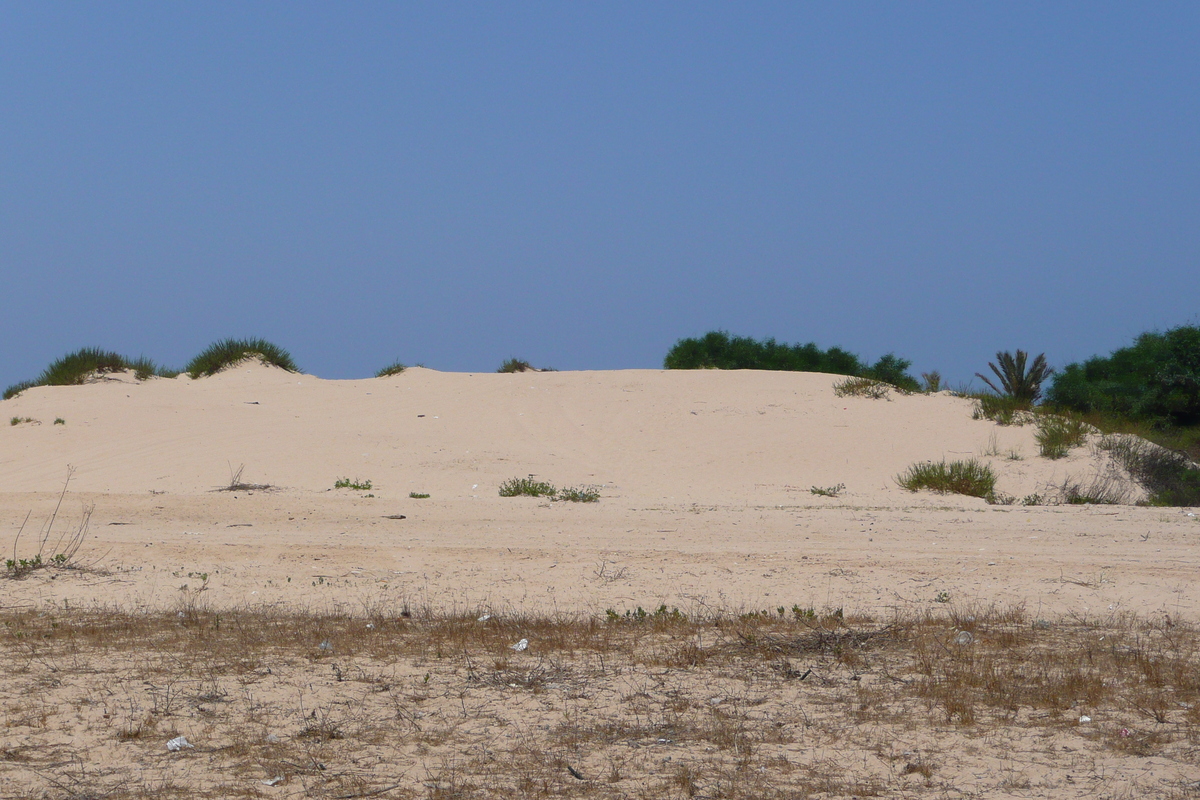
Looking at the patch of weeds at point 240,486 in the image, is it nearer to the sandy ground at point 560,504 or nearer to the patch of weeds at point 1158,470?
the sandy ground at point 560,504

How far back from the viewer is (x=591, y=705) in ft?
18.0

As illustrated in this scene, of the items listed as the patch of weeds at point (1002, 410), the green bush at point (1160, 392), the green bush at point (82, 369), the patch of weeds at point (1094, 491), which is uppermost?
the green bush at point (1160, 392)

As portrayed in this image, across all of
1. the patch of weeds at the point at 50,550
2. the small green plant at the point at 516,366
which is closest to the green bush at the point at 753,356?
the small green plant at the point at 516,366

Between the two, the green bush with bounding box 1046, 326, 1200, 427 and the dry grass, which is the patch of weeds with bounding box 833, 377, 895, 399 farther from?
the dry grass

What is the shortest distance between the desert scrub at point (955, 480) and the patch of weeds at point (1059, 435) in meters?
1.40

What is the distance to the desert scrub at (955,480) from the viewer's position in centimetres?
1456

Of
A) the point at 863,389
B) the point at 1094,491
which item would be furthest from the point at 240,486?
the point at 863,389

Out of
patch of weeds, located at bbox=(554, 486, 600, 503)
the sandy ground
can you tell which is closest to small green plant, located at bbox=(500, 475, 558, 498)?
patch of weeds, located at bbox=(554, 486, 600, 503)

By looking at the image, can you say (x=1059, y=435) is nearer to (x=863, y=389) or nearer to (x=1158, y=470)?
(x=1158, y=470)

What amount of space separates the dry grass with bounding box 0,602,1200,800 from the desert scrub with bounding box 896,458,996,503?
7.33m

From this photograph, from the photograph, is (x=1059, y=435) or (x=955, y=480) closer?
(x=955, y=480)

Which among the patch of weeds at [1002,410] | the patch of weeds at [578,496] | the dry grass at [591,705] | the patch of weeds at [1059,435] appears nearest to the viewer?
the dry grass at [591,705]

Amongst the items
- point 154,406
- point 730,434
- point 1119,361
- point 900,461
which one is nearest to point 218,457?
point 154,406

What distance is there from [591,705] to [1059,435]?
42.9 feet
